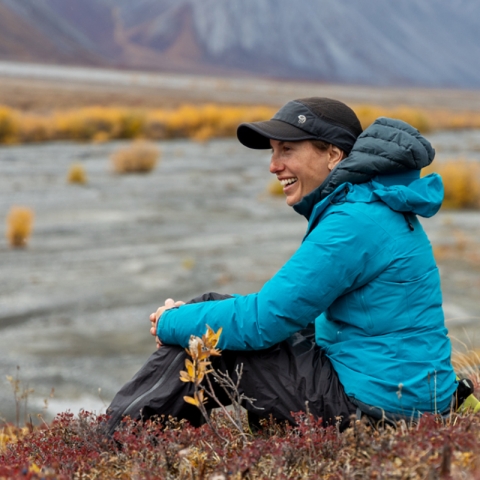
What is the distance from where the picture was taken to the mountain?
440ft

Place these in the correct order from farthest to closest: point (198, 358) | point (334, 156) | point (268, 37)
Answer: point (268, 37) < point (334, 156) < point (198, 358)

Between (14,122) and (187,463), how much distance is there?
75.5ft

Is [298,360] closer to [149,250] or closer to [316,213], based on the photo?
[316,213]

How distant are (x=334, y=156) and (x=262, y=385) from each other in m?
0.86

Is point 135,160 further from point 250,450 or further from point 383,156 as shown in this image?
point 250,450

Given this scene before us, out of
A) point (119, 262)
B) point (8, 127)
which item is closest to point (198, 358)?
point (119, 262)

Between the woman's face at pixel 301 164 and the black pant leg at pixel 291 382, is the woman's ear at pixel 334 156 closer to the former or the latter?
the woman's face at pixel 301 164

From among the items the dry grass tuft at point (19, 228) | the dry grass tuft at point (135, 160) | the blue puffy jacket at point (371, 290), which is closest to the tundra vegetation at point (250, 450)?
the blue puffy jacket at point (371, 290)

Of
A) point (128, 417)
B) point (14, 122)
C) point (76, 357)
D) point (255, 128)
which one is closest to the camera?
point (128, 417)

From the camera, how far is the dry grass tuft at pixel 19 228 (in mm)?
10070

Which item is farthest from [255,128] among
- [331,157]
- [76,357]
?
[76,357]

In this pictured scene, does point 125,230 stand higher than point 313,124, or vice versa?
point 313,124

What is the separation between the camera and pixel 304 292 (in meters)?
2.36

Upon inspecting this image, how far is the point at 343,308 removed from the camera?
8.19 ft
